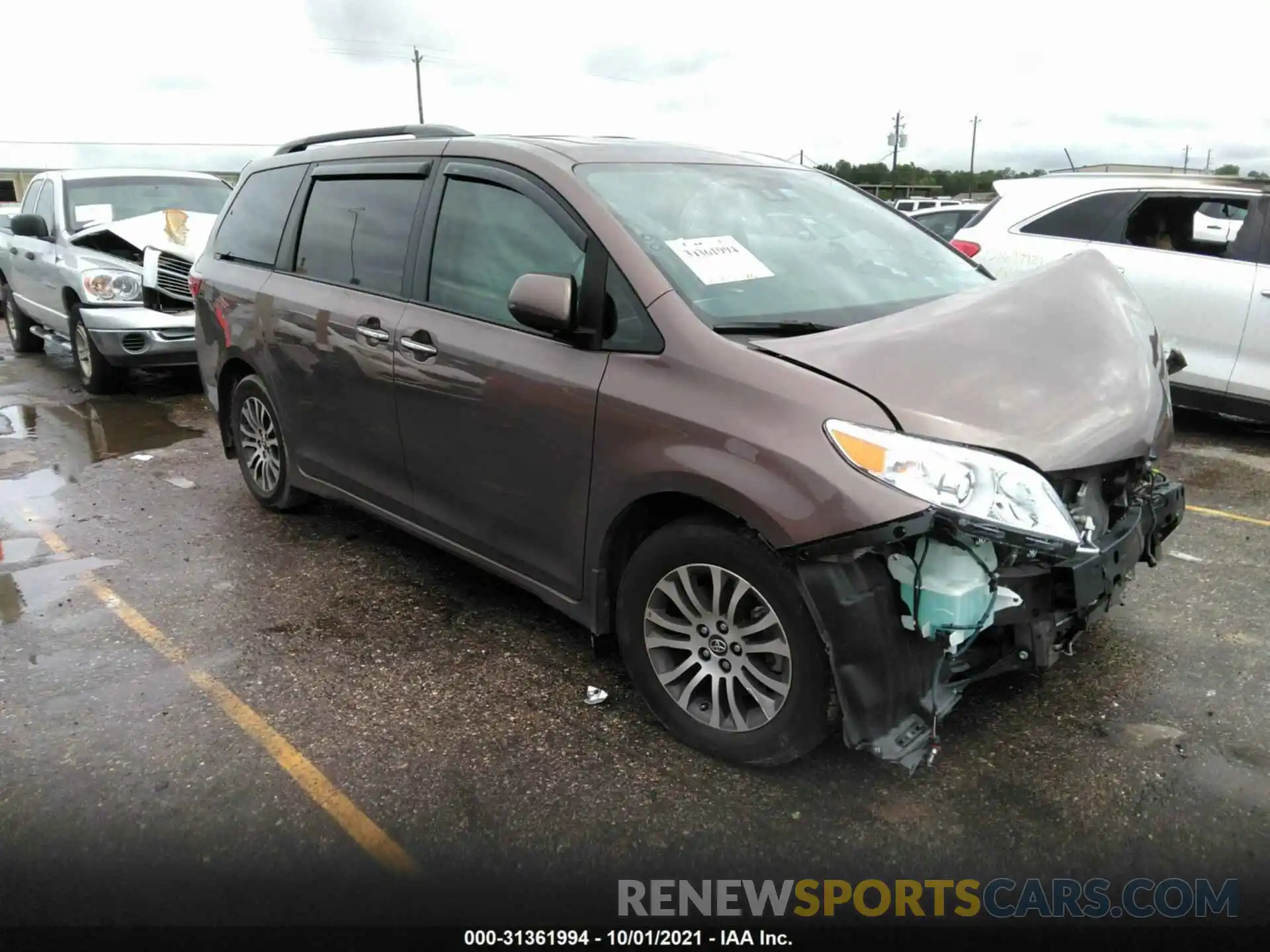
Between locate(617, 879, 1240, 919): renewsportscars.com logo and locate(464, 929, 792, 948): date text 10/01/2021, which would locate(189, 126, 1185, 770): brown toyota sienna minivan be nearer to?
locate(617, 879, 1240, 919): renewsportscars.com logo

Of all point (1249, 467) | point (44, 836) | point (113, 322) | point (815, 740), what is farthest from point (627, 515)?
point (113, 322)

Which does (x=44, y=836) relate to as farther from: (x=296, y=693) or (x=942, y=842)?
(x=942, y=842)

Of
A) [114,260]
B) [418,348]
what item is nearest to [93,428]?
[114,260]

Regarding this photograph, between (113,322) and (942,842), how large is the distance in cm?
769

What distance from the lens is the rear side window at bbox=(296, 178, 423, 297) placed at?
378cm

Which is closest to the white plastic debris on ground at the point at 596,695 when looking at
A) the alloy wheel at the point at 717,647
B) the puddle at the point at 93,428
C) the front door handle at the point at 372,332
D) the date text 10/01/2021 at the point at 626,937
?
the alloy wheel at the point at 717,647

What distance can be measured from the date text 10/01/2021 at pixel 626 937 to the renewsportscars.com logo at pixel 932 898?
0.05m

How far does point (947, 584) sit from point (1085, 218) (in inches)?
213

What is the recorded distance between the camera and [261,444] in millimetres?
4957

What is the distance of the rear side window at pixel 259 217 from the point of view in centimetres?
462

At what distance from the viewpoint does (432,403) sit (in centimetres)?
352

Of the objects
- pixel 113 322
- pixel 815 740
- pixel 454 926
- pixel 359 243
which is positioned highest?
pixel 359 243

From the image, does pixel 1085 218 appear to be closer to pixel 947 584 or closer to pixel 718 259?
pixel 718 259

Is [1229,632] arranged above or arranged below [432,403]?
below
